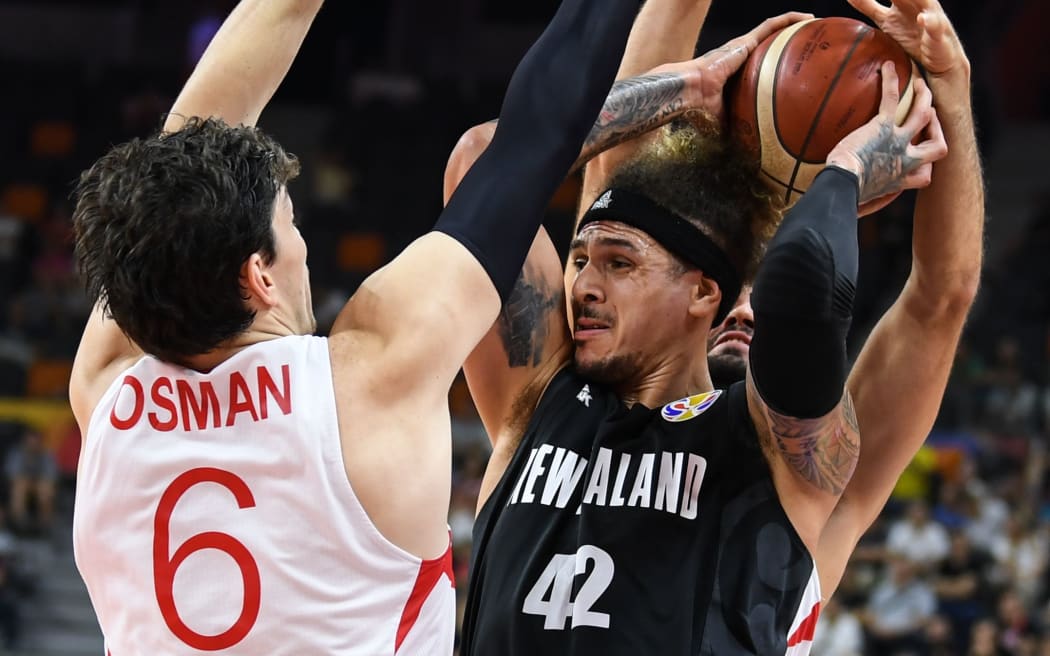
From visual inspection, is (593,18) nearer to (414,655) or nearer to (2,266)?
(414,655)

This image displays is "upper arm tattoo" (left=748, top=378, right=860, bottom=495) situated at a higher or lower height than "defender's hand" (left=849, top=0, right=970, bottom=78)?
lower

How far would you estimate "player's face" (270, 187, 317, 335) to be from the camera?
2.32 m

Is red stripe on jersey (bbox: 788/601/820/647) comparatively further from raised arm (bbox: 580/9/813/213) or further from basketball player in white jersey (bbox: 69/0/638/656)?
raised arm (bbox: 580/9/813/213)

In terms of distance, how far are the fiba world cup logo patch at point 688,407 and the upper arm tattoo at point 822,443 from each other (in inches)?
8.2

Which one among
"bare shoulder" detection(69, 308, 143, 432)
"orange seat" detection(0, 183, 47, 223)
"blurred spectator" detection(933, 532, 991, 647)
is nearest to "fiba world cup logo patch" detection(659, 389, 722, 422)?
"bare shoulder" detection(69, 308, 143, 432)

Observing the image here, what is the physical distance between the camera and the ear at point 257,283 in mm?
2240

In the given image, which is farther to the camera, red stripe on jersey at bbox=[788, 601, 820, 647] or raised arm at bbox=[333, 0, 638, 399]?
red stripe on jersey at bbox=[788, 601, 820, 647]

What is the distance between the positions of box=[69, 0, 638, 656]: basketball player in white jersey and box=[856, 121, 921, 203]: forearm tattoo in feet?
2.52

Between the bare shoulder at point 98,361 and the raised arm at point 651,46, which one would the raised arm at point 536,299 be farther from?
the bare shoulder at point 98,361

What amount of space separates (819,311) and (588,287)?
2.29ft

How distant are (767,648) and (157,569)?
1.24 meters

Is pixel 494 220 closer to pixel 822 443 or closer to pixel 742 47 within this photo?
pixel 822 443

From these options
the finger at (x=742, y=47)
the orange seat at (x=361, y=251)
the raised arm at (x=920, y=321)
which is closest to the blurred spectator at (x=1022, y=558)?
the orange seat at (x=361, y=251)

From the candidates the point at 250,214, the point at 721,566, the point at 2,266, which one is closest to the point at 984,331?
the point at 2,266
